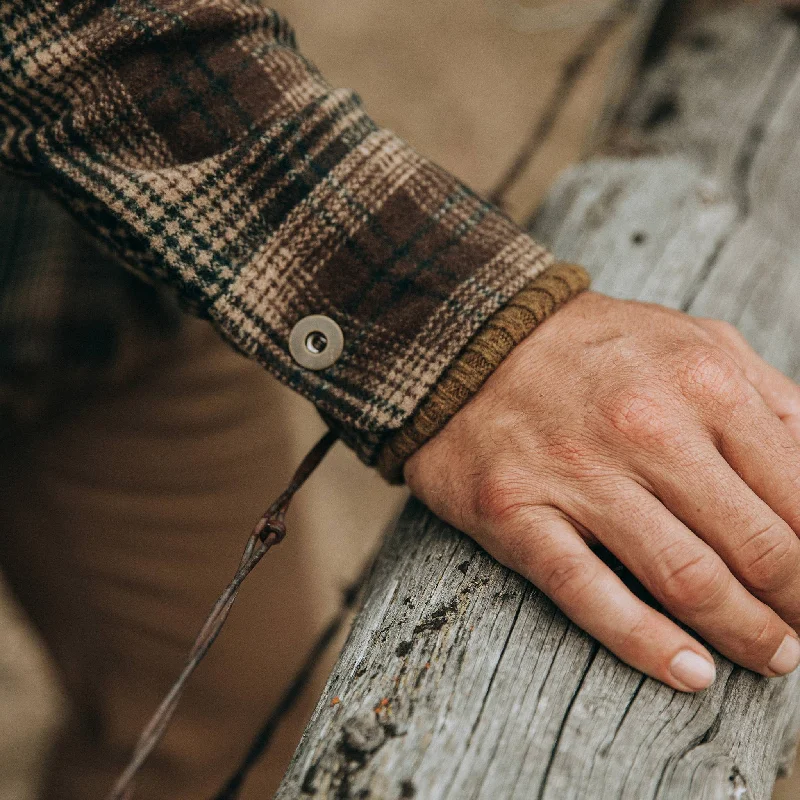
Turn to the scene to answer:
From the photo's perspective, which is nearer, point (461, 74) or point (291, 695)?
point (291, 695)

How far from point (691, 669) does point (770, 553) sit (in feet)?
0.56

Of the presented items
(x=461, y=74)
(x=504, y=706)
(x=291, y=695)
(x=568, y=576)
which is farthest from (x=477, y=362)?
(x=461, y=74)

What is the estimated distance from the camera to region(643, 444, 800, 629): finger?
2.76ft

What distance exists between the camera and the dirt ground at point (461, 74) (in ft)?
9.34

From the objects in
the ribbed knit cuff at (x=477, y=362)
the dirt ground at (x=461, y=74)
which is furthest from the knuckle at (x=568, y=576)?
the dirt ground at (x=461, y=74)

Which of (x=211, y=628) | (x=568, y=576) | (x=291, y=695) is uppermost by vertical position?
(x=568, y=576)

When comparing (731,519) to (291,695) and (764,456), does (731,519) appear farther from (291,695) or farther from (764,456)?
(291,695)

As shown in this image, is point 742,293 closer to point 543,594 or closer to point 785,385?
point 785,385

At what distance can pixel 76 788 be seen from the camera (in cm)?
148

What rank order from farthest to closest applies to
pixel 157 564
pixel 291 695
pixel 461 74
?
pixel 461 74 < pixel 291 695 < pixel 157 564

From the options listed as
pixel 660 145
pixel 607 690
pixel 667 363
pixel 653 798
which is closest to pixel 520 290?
pixel 667 363

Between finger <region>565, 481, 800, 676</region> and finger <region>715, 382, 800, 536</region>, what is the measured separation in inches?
4.8

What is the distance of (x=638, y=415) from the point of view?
0.89m

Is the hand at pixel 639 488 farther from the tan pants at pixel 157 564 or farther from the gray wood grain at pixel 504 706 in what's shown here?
the tan pants at pixel 157 564
